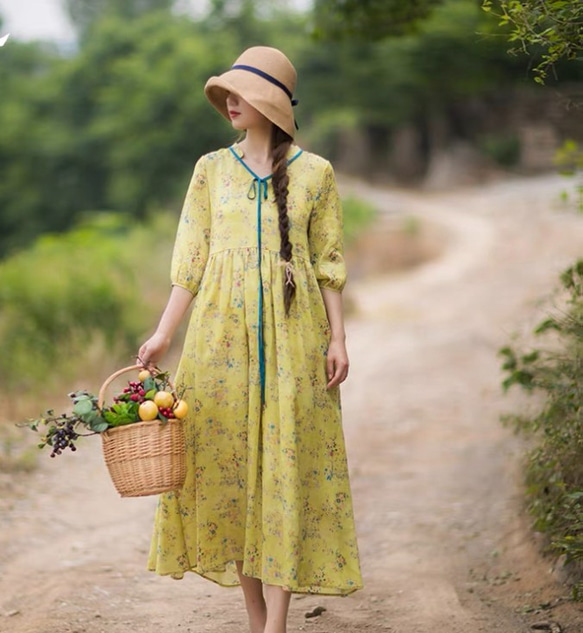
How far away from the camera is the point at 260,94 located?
329 cm

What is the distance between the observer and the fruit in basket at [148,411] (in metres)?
3.03

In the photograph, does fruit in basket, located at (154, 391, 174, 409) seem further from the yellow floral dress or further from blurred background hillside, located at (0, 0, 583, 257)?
blurred background hillside, located at (0, 0, 583, 257)

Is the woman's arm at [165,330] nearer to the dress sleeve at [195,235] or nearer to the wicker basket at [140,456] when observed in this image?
the dress sleeve at [195,235]

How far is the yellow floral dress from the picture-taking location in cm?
327

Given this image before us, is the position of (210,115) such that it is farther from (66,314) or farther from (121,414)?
(121,414)

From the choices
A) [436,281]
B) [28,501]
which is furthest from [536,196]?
[28,501]

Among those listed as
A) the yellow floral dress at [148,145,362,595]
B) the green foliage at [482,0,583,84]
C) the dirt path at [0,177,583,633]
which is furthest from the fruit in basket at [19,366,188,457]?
the green foliage at [482,0,583,84]

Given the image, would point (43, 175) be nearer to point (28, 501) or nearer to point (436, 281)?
point (436, 281)

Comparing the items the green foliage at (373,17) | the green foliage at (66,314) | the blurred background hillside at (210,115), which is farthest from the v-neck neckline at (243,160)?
the blurred background hillside at (210,115)

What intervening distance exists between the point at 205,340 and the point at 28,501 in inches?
117

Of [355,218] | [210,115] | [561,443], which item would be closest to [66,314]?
[561,443]

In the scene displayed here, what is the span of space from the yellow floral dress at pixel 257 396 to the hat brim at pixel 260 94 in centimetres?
14

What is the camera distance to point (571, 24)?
131 inches

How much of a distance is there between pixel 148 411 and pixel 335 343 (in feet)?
2.23
